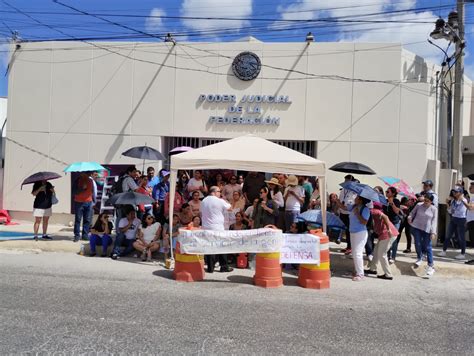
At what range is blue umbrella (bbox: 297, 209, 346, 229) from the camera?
9.05 m

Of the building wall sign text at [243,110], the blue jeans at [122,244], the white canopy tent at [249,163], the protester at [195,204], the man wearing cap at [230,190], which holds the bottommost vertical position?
the blue jeans at [122,244]

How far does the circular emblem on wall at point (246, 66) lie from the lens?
14062 mm

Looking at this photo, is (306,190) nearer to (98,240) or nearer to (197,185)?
(197,185)

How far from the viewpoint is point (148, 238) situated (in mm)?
9602

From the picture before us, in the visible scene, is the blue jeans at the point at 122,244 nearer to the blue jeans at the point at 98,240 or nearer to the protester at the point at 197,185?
the blue jeans at the point at 98,240

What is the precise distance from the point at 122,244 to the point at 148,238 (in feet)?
2.16

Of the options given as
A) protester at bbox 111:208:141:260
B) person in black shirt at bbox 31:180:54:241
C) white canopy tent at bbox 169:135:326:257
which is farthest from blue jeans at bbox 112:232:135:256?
person in black shirt at bbox 31:180:54:241

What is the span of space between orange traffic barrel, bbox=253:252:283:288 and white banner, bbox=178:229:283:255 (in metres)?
0.12

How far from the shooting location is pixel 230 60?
14188 millimetres

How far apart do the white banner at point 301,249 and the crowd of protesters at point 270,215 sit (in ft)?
3.48

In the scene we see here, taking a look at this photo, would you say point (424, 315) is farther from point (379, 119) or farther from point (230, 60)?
point (230, 60)

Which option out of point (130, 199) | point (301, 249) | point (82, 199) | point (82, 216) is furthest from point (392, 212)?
point (82, 216)

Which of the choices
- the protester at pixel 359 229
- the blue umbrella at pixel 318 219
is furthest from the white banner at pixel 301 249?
the blue umbrella at pixel 318 219

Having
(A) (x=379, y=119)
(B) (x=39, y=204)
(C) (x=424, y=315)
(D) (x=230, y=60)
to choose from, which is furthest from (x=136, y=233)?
(A) (x=379, y=119)
